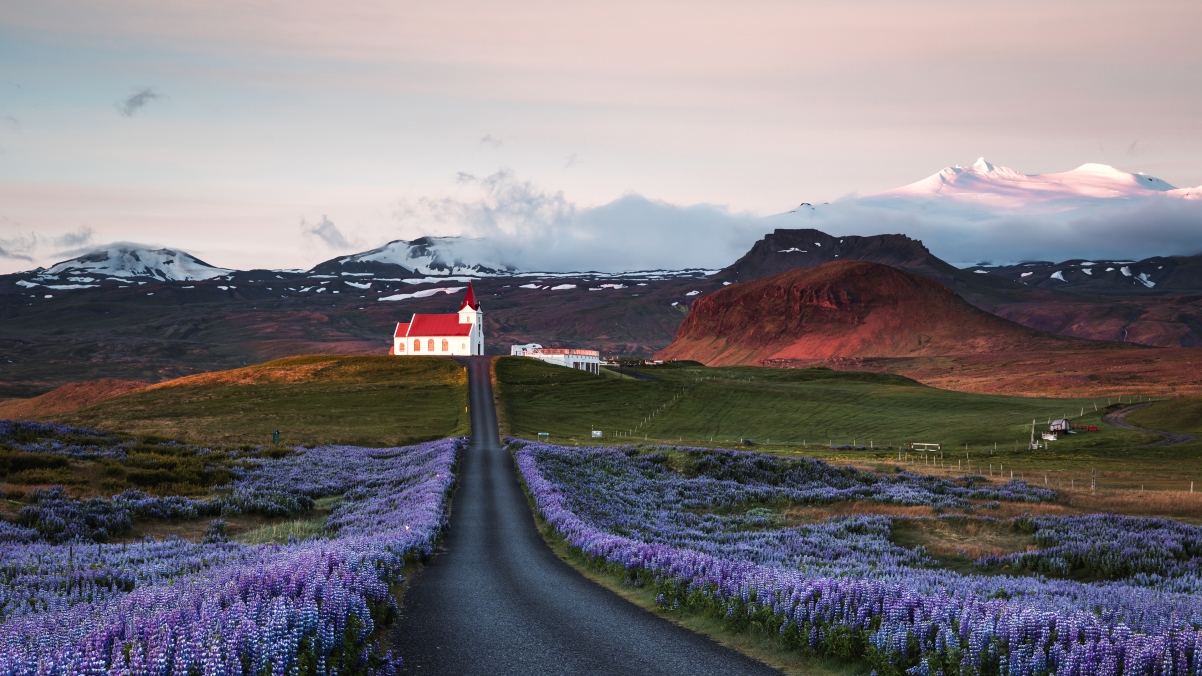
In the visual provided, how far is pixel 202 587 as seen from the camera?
12.8 meters

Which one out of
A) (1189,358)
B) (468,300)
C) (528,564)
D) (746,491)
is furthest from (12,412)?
(1189,358)

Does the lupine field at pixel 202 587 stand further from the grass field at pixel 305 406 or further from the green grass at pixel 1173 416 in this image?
the green grass at pixel 1173 416

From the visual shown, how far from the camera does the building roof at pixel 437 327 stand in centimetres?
16488

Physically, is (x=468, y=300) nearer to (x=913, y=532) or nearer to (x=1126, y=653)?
(x=913, y=532)

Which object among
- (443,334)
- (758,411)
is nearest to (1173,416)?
(758,411)

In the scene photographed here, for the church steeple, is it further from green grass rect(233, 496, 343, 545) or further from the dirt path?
green grass rect(233, 496, 343, 545)

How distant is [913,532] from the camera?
3300 centimetres

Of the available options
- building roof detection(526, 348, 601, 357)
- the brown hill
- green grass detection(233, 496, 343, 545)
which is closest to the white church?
building roof detection(526, 348, 601, 357)

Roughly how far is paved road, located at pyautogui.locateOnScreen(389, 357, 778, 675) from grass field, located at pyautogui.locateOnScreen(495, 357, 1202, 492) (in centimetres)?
4062

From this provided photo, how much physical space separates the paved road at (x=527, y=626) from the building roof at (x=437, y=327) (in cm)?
14022

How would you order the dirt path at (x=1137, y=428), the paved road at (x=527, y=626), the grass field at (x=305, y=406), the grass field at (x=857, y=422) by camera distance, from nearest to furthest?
the paved road at (x=527, y=626) < the grass field at (x=857, y=422) < the dirt path at (x=1137, y=428) < the grass field at (x=305, y=406)

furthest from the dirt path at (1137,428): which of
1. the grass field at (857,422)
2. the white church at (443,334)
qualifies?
the white church at (443,334)

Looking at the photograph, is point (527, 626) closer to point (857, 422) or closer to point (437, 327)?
point (857, 422)

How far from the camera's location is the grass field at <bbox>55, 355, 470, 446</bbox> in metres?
84.0
